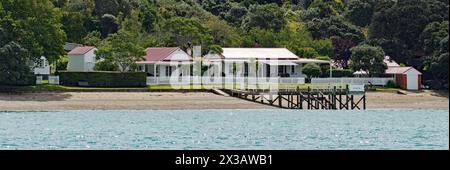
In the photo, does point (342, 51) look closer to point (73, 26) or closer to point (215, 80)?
point (215, 80)

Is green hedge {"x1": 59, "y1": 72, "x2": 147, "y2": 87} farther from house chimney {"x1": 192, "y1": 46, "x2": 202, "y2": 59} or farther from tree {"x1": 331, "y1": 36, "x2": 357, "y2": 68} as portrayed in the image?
tree {"x1": 331, "y1": 36, "x2": 357, "y2": 68}

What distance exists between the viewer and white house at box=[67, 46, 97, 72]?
76250 mm

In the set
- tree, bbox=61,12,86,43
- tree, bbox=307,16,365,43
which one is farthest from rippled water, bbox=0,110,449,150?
tree, bbox=307,16,365,43

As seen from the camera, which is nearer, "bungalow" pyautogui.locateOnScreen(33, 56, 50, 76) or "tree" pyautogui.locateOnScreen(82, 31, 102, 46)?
"bungalow" pyautogui.locateOnScreen(33, 56, 50, 76)

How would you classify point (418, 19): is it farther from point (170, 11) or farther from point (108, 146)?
point (108, 146)

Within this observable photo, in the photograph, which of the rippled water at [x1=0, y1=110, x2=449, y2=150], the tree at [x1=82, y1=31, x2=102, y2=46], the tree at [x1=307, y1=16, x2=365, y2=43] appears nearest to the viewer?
the rippled water at [x1=0, y1=110, x2=449, y2=150]

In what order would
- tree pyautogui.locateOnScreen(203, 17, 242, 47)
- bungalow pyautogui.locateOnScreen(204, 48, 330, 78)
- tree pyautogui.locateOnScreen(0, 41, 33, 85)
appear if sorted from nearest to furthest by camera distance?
1. tree pyautogui.locateOnScreen(0, 41, 33, 85)
2. bungalow pyautogui.locateOnScreen(204, 48, 330, 78)
3. tree pyautogui.locateOnScreen(203, 17, 242, 47)

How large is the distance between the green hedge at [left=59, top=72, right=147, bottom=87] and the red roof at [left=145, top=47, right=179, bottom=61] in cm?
910

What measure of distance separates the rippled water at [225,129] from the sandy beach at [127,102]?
596 mm

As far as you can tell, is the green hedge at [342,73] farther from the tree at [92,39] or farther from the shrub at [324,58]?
the tree at [92,39]

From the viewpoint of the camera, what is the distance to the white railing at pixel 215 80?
72312 millimetres

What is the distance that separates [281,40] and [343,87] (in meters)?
26.7

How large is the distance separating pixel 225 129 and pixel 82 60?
104ft
